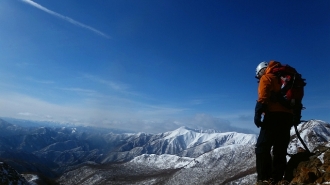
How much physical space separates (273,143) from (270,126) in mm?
951

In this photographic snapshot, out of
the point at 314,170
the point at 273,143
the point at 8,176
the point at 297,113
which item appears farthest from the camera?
the point at 8,176

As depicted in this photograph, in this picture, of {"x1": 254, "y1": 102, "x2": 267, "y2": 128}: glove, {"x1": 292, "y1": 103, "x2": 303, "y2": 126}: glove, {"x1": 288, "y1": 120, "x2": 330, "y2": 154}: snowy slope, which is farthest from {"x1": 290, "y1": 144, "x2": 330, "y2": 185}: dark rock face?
{"x1": 288, "y1": 120, "x2": 330, "y2": 154}: snowy slope

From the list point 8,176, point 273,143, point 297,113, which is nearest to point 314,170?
point 273,143

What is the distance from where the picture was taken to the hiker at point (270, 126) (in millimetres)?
9911

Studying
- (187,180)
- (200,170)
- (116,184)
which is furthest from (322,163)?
(116,184)

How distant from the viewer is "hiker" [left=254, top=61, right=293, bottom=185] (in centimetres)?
991

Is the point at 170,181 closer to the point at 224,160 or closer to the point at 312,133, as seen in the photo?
the point at 224,160

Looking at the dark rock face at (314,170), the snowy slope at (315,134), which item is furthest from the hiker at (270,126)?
the snowy slope at (315,134)

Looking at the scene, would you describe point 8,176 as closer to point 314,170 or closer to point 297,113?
point 297,113

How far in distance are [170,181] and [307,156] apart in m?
149

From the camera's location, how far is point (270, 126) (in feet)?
33.9

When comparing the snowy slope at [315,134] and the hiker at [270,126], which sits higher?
the snowy slope at [315,134]

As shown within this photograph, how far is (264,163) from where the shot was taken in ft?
34.9

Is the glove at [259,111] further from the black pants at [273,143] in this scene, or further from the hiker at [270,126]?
the black pants at [273,143]
